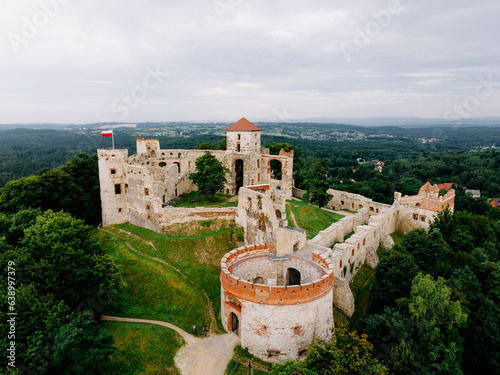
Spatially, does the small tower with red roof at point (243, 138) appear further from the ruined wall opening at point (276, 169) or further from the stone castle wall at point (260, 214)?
the stone castle wall at point (260, 214)

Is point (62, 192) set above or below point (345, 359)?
above

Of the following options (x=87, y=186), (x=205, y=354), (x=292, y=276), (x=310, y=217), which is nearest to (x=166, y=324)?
(x=205, y=354)

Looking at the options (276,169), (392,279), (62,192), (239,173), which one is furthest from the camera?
(276,169)

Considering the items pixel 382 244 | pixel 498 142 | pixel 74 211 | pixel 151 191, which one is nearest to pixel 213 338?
pixel 151 191

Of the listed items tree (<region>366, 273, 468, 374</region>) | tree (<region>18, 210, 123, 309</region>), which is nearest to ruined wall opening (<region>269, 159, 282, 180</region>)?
tree (<region>366, 273, 468, 374</region>)

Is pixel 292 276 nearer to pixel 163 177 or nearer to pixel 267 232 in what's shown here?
pixel 267 232

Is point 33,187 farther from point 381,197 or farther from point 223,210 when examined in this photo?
point 381,197
